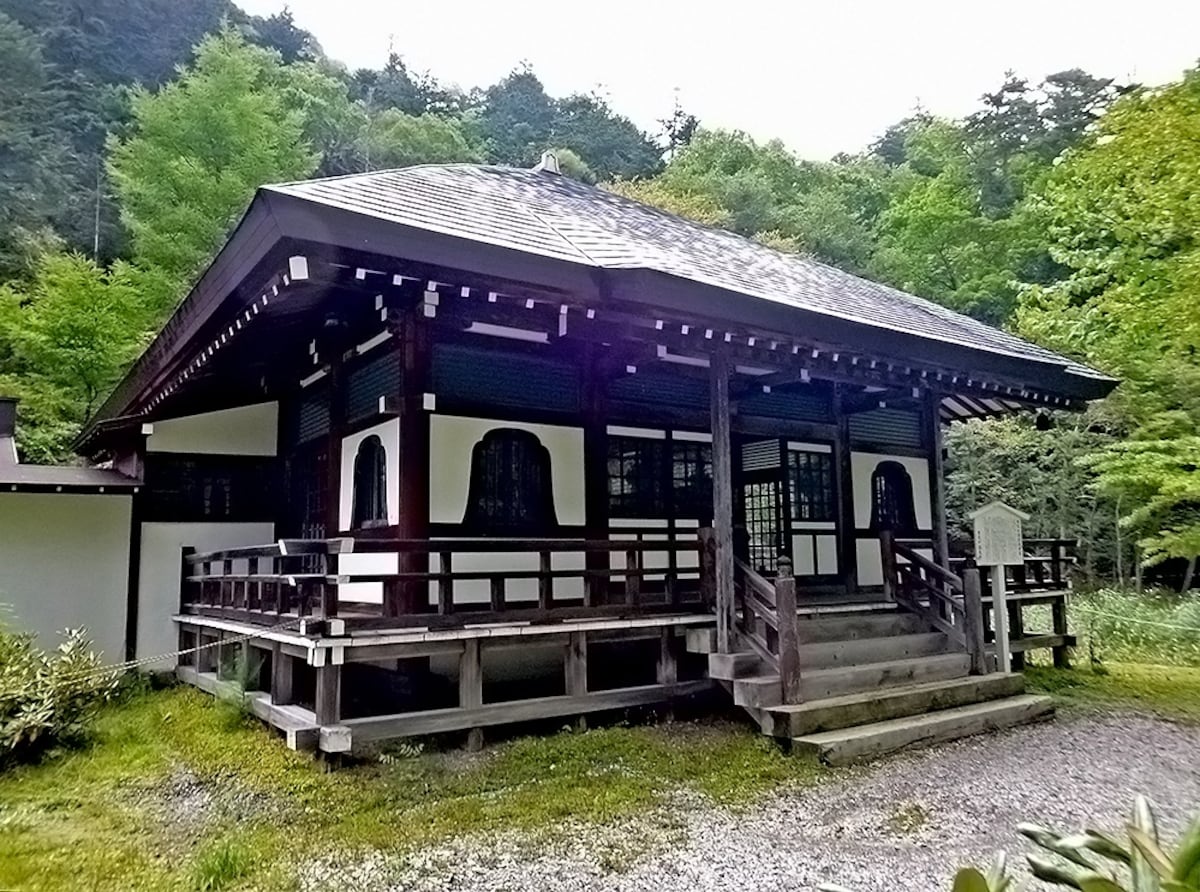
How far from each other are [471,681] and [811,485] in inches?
196

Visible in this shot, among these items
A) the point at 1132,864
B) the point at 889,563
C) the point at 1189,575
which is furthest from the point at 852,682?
the point at 1189,575

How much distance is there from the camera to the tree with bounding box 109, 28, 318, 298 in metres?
15.7

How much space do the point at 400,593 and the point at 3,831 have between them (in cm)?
247

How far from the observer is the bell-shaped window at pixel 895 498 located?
9.54 meters

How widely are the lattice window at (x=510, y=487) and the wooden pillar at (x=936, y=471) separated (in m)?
3.86

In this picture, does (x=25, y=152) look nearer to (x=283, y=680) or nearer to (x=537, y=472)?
(x=537, y=472)

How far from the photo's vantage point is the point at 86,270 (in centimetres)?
1448

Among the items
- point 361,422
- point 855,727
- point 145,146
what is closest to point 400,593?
point 361,422

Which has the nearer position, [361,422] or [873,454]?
[361,422]

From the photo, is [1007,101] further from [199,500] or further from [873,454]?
[199,500]

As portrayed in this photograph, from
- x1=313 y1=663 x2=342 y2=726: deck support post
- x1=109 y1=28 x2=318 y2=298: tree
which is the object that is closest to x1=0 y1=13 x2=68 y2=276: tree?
x1=109 y1=28 x2=318 y2=298: tree

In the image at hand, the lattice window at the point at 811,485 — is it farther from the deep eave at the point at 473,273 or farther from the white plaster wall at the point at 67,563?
the white plaster wall at the point at 67,563

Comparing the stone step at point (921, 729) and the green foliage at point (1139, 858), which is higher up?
the green foliage at point (1139, 858)

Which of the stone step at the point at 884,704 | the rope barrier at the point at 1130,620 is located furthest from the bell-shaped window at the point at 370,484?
the rope barrier at the point at 1130,620
